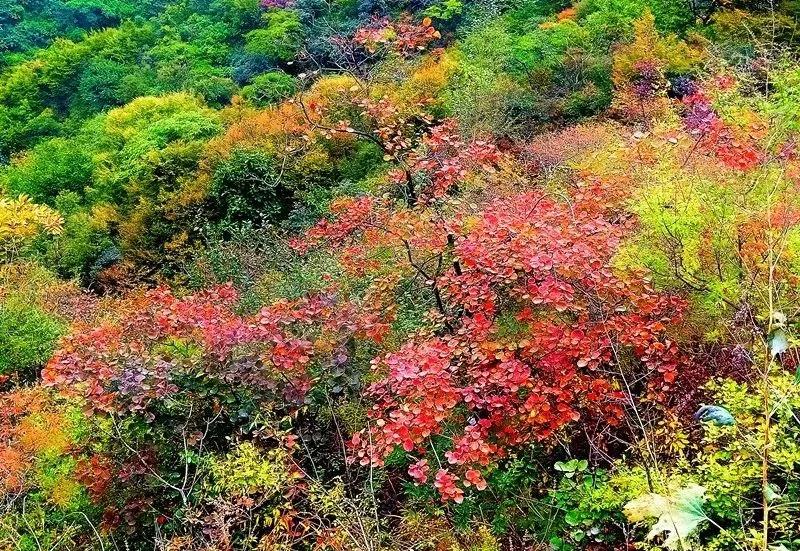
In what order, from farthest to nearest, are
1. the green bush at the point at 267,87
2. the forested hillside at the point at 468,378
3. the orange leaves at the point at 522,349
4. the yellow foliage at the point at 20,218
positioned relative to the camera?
the green bush at the point at 267,87, the yellow foliage at the point at 20,218, the orange leaves at the point at 522,349, the forested hillside at the point at 468,378

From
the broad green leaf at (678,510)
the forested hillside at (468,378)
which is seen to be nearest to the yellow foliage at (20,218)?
the forested hillside at (468,378)

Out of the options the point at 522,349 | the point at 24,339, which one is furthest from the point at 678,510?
the point at 24,339

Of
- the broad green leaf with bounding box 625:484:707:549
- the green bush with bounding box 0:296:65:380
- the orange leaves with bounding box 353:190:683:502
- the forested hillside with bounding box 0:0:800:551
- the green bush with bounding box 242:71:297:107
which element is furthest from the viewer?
the green bush with bounding box 242:71:297:107

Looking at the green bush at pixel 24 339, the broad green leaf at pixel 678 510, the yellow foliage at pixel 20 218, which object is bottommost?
the green bush at pixel 24 339

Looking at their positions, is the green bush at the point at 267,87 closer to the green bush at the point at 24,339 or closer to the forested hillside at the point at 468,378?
the green bush at the point at 24,339

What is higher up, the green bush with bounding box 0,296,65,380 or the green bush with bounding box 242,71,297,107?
the green bush with bounding box 242,71,297,107

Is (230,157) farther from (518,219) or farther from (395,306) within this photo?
(518,219)

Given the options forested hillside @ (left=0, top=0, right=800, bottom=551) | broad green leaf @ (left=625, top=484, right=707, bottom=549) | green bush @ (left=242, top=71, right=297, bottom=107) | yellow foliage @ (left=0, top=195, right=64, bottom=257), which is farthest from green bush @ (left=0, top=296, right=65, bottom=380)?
green bush @ (left=242, top=71, right=297, bottom=107)

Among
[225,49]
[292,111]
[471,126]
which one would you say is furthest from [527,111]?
[225,49]

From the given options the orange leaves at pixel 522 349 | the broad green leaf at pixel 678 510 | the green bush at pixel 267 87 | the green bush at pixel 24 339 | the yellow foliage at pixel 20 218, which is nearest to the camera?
the broad green leaf at pixel 678 510

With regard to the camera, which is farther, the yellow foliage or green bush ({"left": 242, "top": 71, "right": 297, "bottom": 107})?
green bush ({"left": 242, "top": 71, "right": 297, "bottom": 107})

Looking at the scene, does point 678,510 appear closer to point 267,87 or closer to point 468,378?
Result: point 468,378

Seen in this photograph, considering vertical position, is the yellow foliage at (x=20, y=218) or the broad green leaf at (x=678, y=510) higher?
the broad green leaf at (x=678, y=510)

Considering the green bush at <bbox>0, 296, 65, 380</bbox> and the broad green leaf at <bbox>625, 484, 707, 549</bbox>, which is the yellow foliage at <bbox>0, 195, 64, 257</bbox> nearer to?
the green bush at <bbox>0, 296, 65, 380</bbox>
